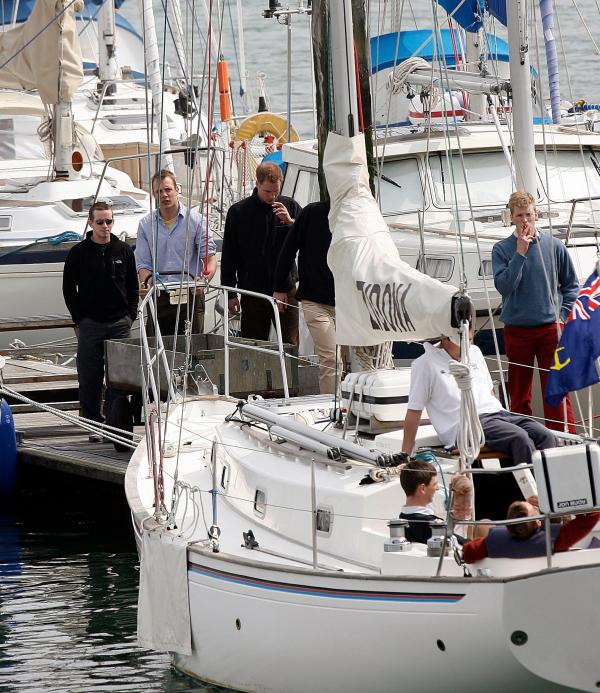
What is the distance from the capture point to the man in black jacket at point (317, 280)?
32.3 ft

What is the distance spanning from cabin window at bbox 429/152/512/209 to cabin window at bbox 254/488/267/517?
497 cm

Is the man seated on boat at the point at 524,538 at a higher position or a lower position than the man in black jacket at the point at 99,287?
lower

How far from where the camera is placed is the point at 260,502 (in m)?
7.28

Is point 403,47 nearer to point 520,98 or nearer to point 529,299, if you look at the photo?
point 520,98

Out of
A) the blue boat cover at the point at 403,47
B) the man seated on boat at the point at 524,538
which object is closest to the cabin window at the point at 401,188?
the blue boat cover at the point at 403,47

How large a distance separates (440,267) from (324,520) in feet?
14.3

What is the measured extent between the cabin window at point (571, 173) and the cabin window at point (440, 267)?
153 cm

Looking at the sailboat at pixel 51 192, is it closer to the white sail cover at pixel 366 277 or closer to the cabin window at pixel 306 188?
the cabin window at pixel 306 188

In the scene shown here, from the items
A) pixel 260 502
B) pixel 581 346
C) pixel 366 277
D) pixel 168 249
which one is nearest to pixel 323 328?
pixel 168 249

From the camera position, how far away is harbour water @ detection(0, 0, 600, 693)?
25.0 ft

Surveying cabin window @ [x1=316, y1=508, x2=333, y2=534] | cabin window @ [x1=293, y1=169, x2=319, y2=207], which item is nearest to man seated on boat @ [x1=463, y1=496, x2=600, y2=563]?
cabin window @ [x1=316, y1=508, x2=333, y2=534]

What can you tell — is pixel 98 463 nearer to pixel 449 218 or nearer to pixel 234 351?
pixel 234 351

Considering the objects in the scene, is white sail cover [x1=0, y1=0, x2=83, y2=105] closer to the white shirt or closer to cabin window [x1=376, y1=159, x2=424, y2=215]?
cabin window [x1=376, y1=159, x2=424, y2=215]

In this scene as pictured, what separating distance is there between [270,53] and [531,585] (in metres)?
37.8
